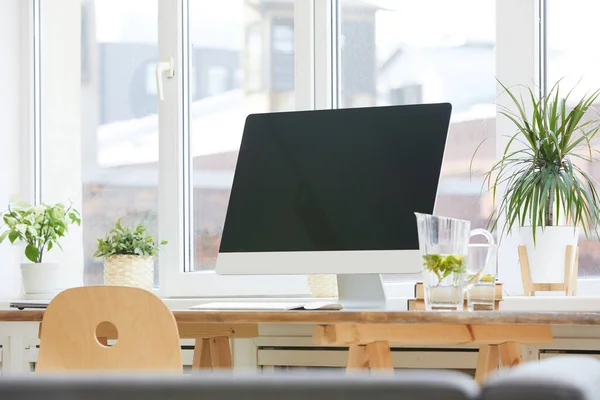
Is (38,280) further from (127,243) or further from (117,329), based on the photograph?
(117,329)

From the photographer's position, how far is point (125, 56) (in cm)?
343

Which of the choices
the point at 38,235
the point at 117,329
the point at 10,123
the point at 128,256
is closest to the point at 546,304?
the point at 117,329

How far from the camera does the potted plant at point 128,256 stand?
120 inches

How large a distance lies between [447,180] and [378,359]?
1115mm

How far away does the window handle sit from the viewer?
3.26m

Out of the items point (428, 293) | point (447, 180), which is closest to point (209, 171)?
point (447, 180)

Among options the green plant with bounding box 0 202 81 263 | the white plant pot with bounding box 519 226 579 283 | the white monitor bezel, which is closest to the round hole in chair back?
the white monitor bezel

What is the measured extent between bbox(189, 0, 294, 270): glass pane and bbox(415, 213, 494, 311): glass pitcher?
1.28m

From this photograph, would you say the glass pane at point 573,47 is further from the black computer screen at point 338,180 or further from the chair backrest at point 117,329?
the chair backrest at point 117,329

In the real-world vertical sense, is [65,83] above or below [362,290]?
above

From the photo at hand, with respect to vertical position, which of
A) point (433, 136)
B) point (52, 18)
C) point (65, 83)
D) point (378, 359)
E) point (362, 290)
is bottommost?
point (378, 359)

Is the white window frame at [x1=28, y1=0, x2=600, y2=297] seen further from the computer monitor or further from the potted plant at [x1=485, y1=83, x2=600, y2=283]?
the computer monitor

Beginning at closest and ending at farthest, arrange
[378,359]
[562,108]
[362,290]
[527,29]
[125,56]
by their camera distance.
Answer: [378,359] < [362,290] < [562,108] < [527,29] < [125,56]

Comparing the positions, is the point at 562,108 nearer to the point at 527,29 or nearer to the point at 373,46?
the point at 527,29
